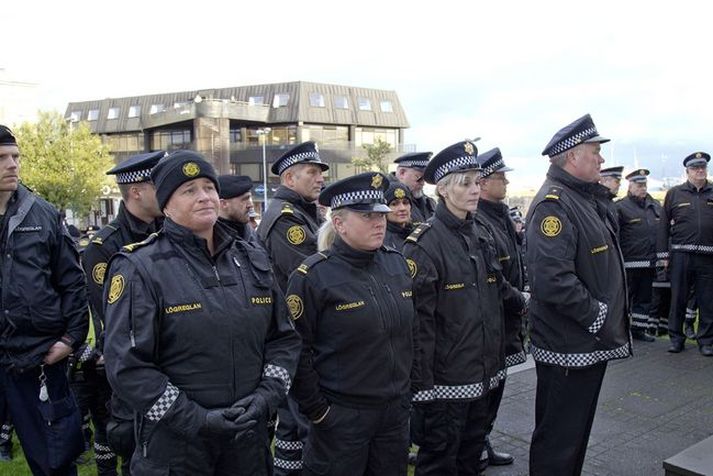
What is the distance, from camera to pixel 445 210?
13.5ft

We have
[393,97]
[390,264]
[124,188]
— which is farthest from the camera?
[393,97]

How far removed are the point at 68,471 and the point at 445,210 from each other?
311cm

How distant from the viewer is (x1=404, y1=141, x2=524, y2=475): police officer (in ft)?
12.7

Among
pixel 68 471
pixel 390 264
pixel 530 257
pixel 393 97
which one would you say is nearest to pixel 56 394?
pixel 68 471

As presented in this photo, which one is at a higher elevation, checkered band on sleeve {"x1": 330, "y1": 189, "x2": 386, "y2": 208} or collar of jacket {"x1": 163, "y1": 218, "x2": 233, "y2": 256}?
checkered band on sleeve {"x1": 330, "y1": 189, "x2": 386, "y2": 208}

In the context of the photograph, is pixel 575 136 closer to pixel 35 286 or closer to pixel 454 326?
pixel 454 326

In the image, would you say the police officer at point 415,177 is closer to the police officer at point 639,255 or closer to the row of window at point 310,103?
the police officer at point 639,255

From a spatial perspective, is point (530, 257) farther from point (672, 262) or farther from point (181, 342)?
point (672, 262)

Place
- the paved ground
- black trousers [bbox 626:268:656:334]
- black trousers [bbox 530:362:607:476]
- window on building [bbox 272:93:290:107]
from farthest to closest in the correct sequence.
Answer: window on building [bbox 272:93:290:107] → black trousers [bbox 626:268:656:334] → the paved ground → black trousers [bbox 530:362:607:476]

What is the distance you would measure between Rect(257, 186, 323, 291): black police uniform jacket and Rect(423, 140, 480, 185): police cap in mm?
1108

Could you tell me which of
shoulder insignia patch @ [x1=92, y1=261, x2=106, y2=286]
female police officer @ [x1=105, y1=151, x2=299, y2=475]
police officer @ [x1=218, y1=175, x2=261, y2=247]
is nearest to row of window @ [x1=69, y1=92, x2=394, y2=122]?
police officer @ [x1=218, y1=175, x2=261, y2=247]

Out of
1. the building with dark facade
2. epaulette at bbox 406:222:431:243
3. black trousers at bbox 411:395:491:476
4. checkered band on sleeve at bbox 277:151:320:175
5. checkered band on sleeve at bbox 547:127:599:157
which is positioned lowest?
black trousers at bbox 411:395:491:476

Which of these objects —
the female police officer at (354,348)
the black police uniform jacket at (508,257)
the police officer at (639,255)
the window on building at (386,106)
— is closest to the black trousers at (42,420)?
the female police officer at (354,348)

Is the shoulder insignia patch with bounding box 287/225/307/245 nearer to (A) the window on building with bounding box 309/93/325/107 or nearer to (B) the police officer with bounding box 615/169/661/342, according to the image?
(B) the police officer with bounding box 615/169/661/342
